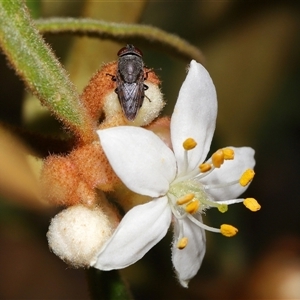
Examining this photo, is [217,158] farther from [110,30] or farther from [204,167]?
[110,30]

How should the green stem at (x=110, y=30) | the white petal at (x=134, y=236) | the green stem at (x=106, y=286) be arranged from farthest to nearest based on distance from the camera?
the green stem at (x=110, y=30)
the green stem at (x=106, y=286)
the white petal at (x=134, y=236)

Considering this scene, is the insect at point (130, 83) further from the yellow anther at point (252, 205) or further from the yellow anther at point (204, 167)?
the yellow anther at point (252, 205)

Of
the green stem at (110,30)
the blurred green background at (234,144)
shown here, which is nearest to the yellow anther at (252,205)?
the green stem at (110,30)

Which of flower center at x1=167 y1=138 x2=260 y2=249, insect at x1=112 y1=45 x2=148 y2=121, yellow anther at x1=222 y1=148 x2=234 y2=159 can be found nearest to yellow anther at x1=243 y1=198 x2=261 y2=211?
flower center at x1=167 y1=138 x2=260 y2=249

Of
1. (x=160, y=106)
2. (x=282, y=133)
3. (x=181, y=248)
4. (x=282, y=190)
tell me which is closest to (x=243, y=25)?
(x=282, y=133)

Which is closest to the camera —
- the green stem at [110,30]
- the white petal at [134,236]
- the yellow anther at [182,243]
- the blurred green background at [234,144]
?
the white petal at [134,236]

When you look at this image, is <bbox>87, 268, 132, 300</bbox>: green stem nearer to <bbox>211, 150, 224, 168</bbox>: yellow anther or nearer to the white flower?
the white flower

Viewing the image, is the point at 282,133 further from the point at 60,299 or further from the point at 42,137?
the point at 42,137
